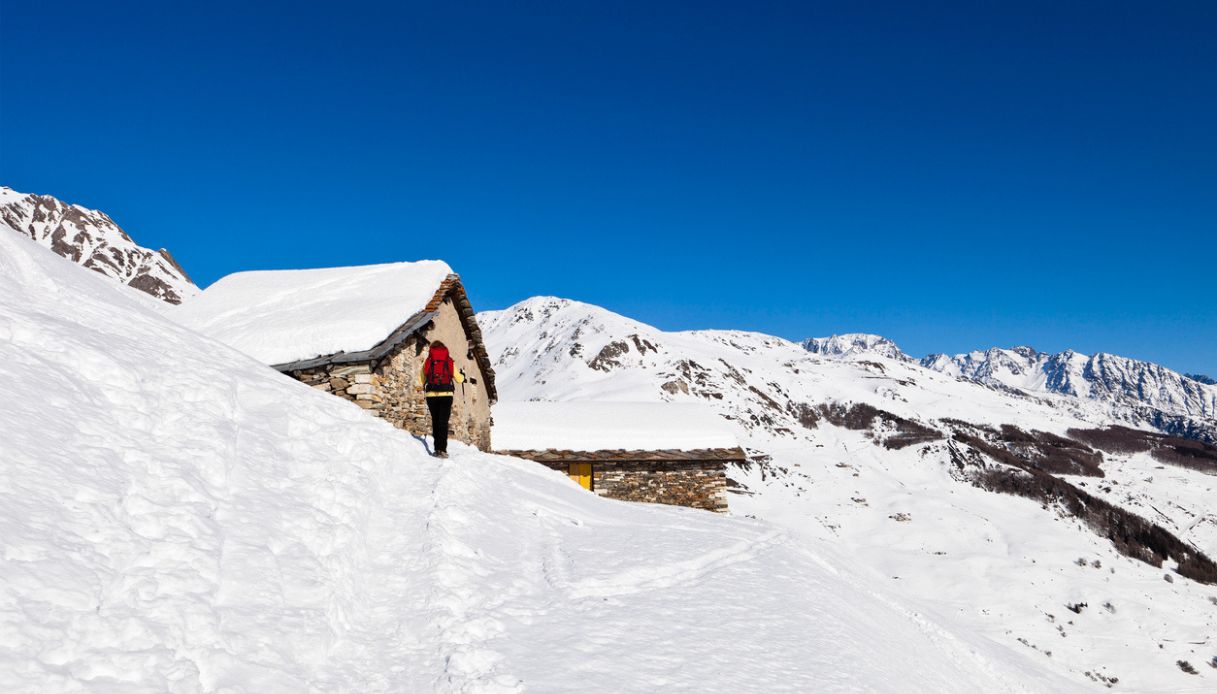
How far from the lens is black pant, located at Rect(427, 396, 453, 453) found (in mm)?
10789

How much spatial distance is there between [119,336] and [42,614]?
17.3 feet

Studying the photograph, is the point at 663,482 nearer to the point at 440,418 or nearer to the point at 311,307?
the point at 440,418

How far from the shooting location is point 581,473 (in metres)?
21.9

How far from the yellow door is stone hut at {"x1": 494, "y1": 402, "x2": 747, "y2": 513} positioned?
0.12 ft

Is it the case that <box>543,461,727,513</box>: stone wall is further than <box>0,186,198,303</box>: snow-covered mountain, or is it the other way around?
<box>0,186,198,303</box>: snow-covered mountain

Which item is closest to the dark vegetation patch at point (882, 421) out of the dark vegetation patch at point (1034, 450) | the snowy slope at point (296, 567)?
the dark vegetation patch at point (1034, 450)

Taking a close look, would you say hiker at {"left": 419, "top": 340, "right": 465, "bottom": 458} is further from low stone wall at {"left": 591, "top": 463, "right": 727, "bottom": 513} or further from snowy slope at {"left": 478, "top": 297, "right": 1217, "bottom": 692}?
low stone wall at {"left": 591, "top": 463, "right": 727, "bottom": 513}

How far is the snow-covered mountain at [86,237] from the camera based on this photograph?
288ft

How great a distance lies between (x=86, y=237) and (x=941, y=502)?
123115mm

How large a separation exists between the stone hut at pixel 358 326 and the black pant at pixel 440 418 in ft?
11.2

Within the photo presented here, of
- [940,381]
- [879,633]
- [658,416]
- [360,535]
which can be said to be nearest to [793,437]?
[658,416]

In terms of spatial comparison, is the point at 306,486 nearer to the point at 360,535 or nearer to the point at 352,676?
the point at 360,535

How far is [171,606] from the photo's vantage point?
4.16 metres

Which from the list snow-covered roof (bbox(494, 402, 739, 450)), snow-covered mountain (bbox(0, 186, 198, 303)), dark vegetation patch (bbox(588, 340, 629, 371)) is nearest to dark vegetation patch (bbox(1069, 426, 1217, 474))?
dark vegetation patch (bbox(588, 340, 629, 371))
